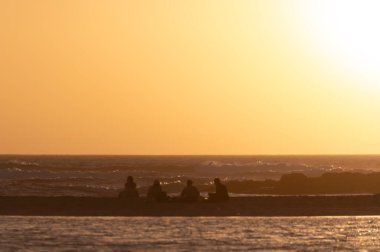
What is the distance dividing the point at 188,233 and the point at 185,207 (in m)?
7.49

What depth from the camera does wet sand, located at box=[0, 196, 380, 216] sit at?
29500mm

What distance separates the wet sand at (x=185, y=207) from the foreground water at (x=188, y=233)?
161 cm

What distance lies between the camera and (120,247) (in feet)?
68.1

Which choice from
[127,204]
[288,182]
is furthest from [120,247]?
[288,182]

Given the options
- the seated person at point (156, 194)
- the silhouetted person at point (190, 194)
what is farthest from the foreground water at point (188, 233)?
the seated person at point (156, 194)

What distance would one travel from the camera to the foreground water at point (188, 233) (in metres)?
20.9

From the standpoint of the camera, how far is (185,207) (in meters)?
31.0

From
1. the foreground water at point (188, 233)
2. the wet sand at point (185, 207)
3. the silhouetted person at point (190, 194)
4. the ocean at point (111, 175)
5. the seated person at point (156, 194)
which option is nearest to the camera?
the foreground water at point (188, 233)

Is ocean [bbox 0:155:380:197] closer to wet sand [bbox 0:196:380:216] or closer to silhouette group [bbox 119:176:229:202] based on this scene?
silhouette group [bbox 119:176:229:202]

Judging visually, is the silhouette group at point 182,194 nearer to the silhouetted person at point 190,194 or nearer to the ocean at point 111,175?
the silhouetted person at point 190,194

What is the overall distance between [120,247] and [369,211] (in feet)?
41.2

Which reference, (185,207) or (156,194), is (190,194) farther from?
(185,207)

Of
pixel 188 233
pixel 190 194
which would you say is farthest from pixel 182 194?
pixel 188 233

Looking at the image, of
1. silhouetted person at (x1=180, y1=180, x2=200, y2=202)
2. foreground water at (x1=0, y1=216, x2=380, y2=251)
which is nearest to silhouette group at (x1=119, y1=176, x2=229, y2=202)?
silhouetted person at (x1=180, y1=180, x2=200, y2=202)
